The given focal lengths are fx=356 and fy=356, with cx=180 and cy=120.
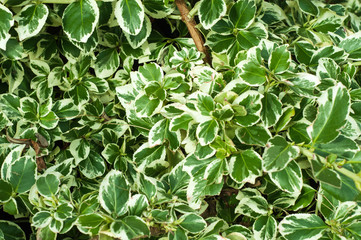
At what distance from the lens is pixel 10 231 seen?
43.4 inches

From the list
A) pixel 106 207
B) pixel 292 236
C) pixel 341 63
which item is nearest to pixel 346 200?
pixel 292 236

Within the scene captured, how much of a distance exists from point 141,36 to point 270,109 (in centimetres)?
51

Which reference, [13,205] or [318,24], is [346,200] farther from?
[13,205]

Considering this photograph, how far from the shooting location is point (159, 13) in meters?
1.20

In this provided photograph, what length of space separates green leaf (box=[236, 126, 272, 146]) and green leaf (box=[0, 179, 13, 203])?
0.67 meters

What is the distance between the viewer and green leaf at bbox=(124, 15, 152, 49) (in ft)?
3.94

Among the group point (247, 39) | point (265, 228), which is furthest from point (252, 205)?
point (247, 39)

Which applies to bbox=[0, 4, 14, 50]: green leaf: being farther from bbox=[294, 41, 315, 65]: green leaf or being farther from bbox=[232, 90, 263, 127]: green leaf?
bbox=[294, 41, 315, 65]: green leaf

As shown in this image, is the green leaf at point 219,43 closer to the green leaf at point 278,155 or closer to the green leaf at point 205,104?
the green leaf at point 205,104

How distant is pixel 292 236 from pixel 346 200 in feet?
0.55

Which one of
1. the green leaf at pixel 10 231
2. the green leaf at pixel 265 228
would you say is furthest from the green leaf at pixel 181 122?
the green leaf at pixel 10 231

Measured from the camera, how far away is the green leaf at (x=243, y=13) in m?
1.13

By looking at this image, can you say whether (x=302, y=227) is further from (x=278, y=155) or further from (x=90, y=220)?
(x=90, y=220)

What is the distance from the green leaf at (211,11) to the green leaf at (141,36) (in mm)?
195
